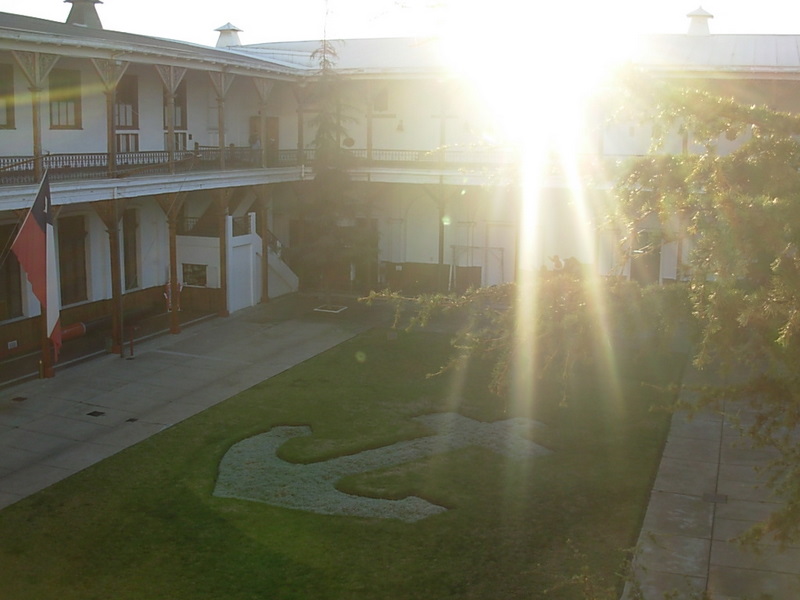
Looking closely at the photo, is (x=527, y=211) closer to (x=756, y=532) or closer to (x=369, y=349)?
(x=369, y=349)

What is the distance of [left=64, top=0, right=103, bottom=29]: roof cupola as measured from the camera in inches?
1320

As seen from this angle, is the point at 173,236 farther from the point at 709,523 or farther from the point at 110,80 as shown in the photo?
the point at 709,523

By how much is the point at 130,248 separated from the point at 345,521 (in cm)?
1577

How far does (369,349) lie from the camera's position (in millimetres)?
22906

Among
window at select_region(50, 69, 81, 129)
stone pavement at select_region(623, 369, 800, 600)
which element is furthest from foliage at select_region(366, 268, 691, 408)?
window at select_region(50, 69, 81, 129)

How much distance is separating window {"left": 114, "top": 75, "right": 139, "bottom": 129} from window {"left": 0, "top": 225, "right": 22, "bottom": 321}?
5.08 metres

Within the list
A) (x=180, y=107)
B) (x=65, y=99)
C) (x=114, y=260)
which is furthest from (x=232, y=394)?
(x=180, y=107)

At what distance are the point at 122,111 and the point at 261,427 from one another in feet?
40.5

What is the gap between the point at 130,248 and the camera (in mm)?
26219

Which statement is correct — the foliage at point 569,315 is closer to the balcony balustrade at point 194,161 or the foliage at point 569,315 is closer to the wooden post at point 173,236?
the balcony balustrade at point 194,161

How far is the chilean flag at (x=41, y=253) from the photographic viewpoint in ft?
56.0

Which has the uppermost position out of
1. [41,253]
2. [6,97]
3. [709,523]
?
[6,97]

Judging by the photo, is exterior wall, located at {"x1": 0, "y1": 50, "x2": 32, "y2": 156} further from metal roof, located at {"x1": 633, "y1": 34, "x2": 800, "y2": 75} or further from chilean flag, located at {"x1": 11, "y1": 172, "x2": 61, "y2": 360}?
metal roof, located at {"x1": 633, "y1": 34, "x2": 800, "y2": 75}

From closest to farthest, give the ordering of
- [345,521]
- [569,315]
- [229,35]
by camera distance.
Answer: [569,315]
[345,521]
[229,35]
